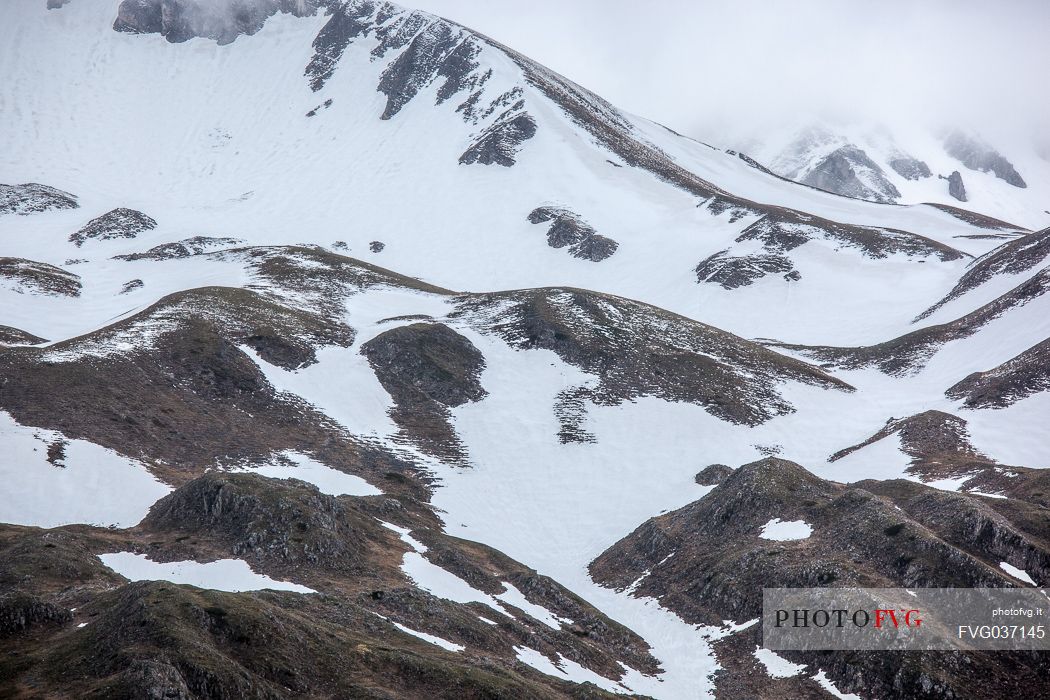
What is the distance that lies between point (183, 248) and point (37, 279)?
1034 inches

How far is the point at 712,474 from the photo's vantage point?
54.4 metres

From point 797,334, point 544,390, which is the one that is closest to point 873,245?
point 797,334

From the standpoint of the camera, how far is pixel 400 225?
13238 centimetres

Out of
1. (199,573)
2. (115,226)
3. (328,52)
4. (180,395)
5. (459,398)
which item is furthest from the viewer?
(328,52)

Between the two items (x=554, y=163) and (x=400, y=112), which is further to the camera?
(x=400, y=112)

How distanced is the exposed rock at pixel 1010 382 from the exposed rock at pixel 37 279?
308 ft

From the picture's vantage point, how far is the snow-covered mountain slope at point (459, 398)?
90.7ft

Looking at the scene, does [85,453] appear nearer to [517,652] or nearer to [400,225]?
[517,652]

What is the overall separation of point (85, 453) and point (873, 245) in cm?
11366

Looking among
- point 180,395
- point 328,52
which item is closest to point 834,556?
point 180,395

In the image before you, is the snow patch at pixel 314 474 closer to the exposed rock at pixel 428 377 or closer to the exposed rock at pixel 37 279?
the exposed rock at pixel 428 377

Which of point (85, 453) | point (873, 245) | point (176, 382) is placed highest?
point (873, 245)

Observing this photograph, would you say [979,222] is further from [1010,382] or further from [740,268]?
[1010,382]

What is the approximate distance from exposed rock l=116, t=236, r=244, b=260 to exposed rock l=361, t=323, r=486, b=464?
50.0 metres
